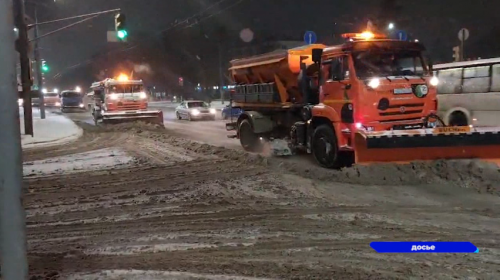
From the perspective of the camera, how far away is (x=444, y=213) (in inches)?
288

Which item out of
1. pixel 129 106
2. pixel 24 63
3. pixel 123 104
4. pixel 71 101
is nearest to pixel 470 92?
pixel 129 106

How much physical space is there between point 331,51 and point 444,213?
527cm

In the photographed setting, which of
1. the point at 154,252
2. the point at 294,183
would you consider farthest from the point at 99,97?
the point at 154,252

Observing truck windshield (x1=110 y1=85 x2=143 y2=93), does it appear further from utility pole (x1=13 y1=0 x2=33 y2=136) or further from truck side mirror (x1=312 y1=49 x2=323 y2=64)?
truck side mirror (x1=312 y1=49 x2=323 y2=64)

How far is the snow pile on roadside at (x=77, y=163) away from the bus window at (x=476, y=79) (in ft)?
38.9

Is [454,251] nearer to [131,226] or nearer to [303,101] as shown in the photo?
[131,226]

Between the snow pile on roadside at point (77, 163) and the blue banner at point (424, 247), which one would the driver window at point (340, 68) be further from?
the snow pile on roadside at point (77, 163)

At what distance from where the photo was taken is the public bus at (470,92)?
16.3 metres

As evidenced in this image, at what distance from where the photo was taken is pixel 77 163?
1291 centimetres

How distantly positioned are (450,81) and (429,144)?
9.33m

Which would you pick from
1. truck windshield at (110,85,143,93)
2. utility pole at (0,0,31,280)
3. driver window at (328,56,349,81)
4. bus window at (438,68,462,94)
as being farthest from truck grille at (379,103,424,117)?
truck windshield at (110,85,143,93)

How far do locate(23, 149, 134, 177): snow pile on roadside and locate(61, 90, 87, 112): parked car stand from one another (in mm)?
34527

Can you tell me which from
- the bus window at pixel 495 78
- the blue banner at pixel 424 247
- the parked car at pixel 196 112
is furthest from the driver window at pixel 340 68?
the parked car at pixel 196 112

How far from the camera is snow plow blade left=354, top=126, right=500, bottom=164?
385 inches
